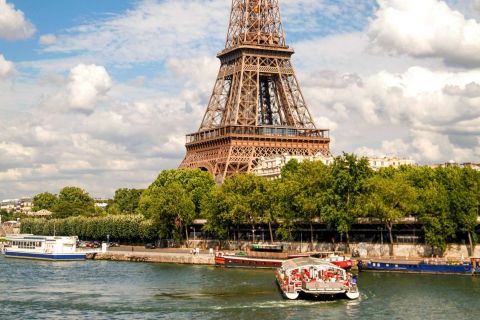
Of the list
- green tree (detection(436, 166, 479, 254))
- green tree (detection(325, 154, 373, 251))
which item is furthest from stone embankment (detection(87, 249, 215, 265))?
A: green tree (detection(436, 166, 479, 254))

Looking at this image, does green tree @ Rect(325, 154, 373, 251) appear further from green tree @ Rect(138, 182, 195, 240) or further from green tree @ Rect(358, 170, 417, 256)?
green tree @ Rect(138, 182, 195, 240)

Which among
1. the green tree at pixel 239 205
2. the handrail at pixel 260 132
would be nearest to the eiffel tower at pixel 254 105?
the handrail at pixel 260 132

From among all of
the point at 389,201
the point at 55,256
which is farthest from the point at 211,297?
the point at 55,256

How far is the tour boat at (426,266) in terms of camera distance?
82688 mm

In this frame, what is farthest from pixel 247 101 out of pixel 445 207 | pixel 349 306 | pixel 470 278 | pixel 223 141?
pixel 349 306

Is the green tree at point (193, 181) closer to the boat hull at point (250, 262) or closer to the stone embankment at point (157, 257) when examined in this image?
the stone embankment at point (157, 257)

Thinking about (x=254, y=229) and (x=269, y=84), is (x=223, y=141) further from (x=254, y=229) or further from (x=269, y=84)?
(x=254, y=229)

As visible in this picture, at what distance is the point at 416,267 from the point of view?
280ft

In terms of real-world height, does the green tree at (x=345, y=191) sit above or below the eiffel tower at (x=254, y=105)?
below

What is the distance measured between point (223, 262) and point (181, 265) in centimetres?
737

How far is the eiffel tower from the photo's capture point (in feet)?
473

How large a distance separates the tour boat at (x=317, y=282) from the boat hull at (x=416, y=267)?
672 inches

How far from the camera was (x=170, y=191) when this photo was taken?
405ft

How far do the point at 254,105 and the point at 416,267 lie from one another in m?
67.3
